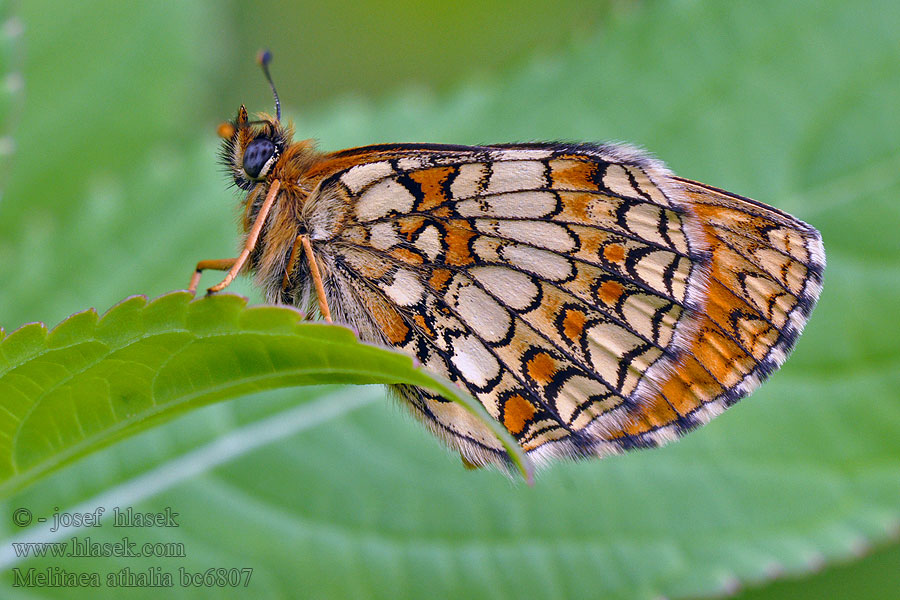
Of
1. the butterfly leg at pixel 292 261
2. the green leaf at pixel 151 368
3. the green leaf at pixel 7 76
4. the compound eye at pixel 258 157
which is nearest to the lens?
the green leaf at pixel 151 368

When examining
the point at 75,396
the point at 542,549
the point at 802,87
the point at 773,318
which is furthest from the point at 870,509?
the point at 75,396

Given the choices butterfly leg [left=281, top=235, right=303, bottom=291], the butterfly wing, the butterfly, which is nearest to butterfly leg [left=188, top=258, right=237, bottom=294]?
the butterfly

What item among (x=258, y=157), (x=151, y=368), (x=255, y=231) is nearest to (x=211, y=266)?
(x=255, y=231)

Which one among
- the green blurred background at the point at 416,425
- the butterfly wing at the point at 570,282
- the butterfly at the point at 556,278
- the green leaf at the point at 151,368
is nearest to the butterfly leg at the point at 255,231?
the butterfly at the point at 556,278

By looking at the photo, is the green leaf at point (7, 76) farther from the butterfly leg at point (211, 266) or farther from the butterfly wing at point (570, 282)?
the butterfly wing at point (570, 282)

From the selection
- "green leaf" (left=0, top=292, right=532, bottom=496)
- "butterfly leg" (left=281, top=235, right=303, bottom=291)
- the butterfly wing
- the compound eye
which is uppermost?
the compound eye

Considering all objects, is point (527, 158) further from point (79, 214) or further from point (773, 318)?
point (79, 214)

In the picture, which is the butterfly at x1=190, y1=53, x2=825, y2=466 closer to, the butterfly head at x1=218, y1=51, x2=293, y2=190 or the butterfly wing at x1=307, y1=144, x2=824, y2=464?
the butterfly wing at x1=307, y1=144, x2=824, y2=464
